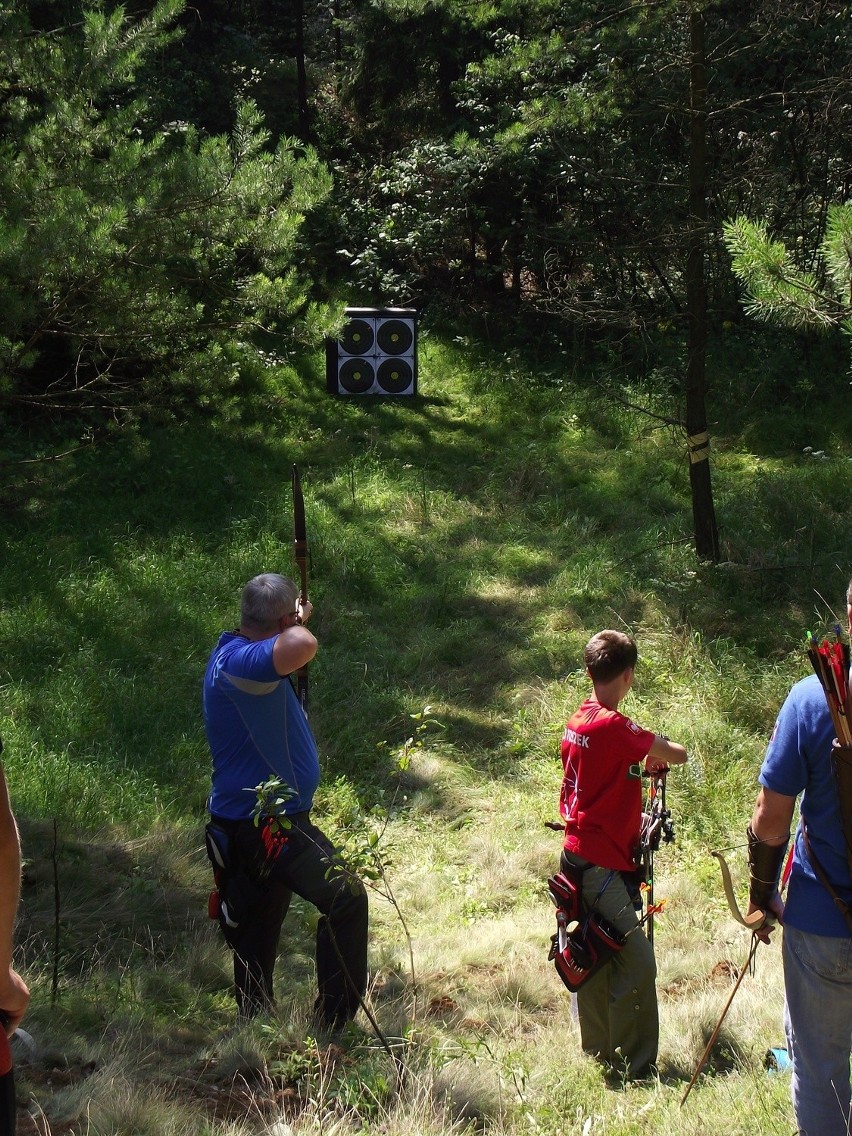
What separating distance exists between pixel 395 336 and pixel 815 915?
10858 millimetres

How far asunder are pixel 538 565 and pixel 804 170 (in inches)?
225

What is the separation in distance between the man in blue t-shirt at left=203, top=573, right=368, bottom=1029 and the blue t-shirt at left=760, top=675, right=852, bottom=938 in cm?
146

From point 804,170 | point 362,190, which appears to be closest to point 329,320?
point 804,170

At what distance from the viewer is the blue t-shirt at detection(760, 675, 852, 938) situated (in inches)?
103

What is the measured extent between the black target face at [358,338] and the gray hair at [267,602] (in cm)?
925

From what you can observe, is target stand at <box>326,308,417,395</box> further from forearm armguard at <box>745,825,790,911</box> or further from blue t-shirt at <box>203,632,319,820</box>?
forearm armguard at <box>745,825,790,911</box>

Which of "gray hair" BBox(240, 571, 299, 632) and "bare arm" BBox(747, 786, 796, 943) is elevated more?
"gray hair" BBox(240, 571, 299, 632)

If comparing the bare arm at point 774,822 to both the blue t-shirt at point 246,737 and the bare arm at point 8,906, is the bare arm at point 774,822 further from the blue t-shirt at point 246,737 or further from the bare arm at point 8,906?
the bare arm at point 8,906

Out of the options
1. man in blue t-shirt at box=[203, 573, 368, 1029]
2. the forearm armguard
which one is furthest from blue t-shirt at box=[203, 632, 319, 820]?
the forearm armguard

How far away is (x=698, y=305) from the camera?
27.4 ft

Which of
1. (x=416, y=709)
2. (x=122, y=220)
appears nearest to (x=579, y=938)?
(x=416, y=709)

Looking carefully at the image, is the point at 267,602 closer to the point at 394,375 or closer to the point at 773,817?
the point at 773,817

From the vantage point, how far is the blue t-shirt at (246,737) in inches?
148

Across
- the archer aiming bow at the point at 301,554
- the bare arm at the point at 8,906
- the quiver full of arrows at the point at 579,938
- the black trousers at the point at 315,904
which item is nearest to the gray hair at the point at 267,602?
the black trousers at the point at 315,904
